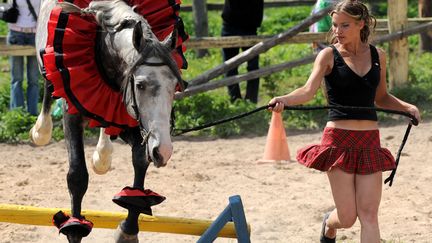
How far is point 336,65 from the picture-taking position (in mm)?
5184

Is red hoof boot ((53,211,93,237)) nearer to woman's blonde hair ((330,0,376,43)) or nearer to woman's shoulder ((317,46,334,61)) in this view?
woman's shoulder ((317,46,334,61))

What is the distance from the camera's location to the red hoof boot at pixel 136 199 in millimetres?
5391

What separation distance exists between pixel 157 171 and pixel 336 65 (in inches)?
138

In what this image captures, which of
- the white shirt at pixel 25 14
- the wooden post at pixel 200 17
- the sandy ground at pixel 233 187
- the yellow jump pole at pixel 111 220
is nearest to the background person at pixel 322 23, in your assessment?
the sandy ground at pixel 233 187

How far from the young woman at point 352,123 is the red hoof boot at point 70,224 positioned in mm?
1273

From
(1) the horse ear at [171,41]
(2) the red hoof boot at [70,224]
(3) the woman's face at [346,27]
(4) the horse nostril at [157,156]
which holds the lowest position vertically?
(2) the red hoof boot at [70,224]

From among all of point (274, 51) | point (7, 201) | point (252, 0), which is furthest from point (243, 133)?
point (274, 51)

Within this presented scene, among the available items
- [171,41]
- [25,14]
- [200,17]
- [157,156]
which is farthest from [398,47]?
[157,156]

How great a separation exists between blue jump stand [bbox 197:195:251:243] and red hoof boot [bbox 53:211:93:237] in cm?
76

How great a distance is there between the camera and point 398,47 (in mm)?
10992

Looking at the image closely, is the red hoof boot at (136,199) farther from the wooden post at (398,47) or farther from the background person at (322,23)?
the wooden post at (398,47)

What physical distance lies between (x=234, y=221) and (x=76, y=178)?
3.77 ft

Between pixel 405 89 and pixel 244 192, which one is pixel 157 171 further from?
pixel 405 89

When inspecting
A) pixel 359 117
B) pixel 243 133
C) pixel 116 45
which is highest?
pixel 116 45
